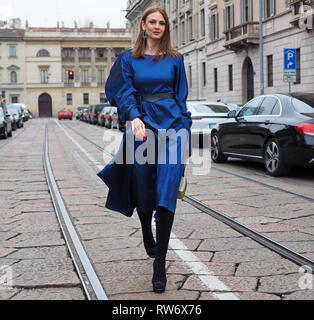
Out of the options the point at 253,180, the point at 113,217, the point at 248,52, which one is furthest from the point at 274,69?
the point at 113,217

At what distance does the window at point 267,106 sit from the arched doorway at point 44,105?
8299 centimetres

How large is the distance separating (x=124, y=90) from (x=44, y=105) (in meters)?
89.8

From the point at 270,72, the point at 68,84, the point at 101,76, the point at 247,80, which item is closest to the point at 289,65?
the point at 270,72

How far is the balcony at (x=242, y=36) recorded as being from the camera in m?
32.6

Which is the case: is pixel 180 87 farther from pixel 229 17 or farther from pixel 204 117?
pixel 229 17

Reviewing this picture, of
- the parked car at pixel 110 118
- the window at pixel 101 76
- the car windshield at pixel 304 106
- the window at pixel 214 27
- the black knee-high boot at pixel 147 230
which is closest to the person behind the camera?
the black knee-high boot at pixel 147 230

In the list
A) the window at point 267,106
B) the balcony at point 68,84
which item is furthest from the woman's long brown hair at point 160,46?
the balcony at point 68,84

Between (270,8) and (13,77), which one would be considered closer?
(270,8)

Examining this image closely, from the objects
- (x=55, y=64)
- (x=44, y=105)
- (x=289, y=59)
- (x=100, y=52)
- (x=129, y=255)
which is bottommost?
(x=129, y=255)

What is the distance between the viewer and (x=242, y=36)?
33094 mm

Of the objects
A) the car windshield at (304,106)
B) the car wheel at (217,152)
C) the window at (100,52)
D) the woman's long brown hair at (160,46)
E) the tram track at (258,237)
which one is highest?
the window at (100,52)

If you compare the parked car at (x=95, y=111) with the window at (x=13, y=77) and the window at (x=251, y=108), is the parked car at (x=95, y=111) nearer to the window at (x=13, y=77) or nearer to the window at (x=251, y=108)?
the window at (x=251, y=108)

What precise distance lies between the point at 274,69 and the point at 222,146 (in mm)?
19662
